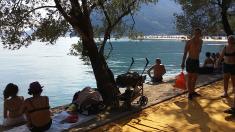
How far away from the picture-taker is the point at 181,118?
10109 mm

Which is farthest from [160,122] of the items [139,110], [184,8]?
[184,8]

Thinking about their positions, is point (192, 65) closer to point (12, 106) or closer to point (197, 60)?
point (197, 60)

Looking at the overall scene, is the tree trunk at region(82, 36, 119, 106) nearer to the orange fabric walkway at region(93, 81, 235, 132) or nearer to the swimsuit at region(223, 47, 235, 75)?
the orange fabric walkway at region(93, 81, 235, 132)

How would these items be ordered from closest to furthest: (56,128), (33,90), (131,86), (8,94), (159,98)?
(33,90), (56,128), (8,94), (131,86), (159,98)

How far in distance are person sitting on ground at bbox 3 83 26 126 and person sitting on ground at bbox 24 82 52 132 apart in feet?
5.48

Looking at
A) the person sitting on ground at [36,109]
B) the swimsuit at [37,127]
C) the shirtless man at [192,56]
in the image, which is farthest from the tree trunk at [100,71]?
the person sitting on ground at [36,109]

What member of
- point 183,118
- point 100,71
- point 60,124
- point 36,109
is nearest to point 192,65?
point 183,118

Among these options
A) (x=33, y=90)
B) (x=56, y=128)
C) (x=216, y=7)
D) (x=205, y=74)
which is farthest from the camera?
(x=216, y=7)

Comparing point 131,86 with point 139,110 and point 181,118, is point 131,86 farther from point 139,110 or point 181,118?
point 181,118

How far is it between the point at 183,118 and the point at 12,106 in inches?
171

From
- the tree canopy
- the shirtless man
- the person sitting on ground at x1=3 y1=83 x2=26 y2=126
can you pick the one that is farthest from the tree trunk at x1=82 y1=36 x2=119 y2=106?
the person sitting on ground at x1=3 y1=83 x2=26 y2=126

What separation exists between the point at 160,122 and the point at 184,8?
1674 centimetres

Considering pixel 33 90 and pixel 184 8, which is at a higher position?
pixel 184 8

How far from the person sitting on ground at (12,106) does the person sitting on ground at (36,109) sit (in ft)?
5.48
